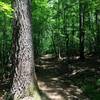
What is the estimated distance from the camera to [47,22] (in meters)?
30.1

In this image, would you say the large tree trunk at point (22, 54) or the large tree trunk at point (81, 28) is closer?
the large tree trunk at point (22, 54)

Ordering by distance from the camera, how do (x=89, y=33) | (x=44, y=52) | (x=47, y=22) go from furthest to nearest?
(x=44, y=52), (x=47, y=22), (x=89, y=33)

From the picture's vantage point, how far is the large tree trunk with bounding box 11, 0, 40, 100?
850 cm

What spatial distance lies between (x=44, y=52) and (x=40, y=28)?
21.2 m

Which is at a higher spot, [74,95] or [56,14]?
[56,14]

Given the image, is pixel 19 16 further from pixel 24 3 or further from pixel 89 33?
pixel 89 33

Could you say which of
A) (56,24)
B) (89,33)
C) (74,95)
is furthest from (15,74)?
(56,24)

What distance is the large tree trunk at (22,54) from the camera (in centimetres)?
850

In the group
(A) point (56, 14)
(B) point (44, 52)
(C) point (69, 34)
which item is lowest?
(B) point (44, 52)

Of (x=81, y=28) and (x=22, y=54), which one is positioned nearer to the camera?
(x=22, y=54)

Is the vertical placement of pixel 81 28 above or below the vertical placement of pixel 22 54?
above

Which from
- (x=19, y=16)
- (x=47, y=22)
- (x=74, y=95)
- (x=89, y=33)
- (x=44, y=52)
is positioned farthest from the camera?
(x=44, y=52)

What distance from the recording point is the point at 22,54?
852 cm

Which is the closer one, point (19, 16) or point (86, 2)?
point (19, 16)
